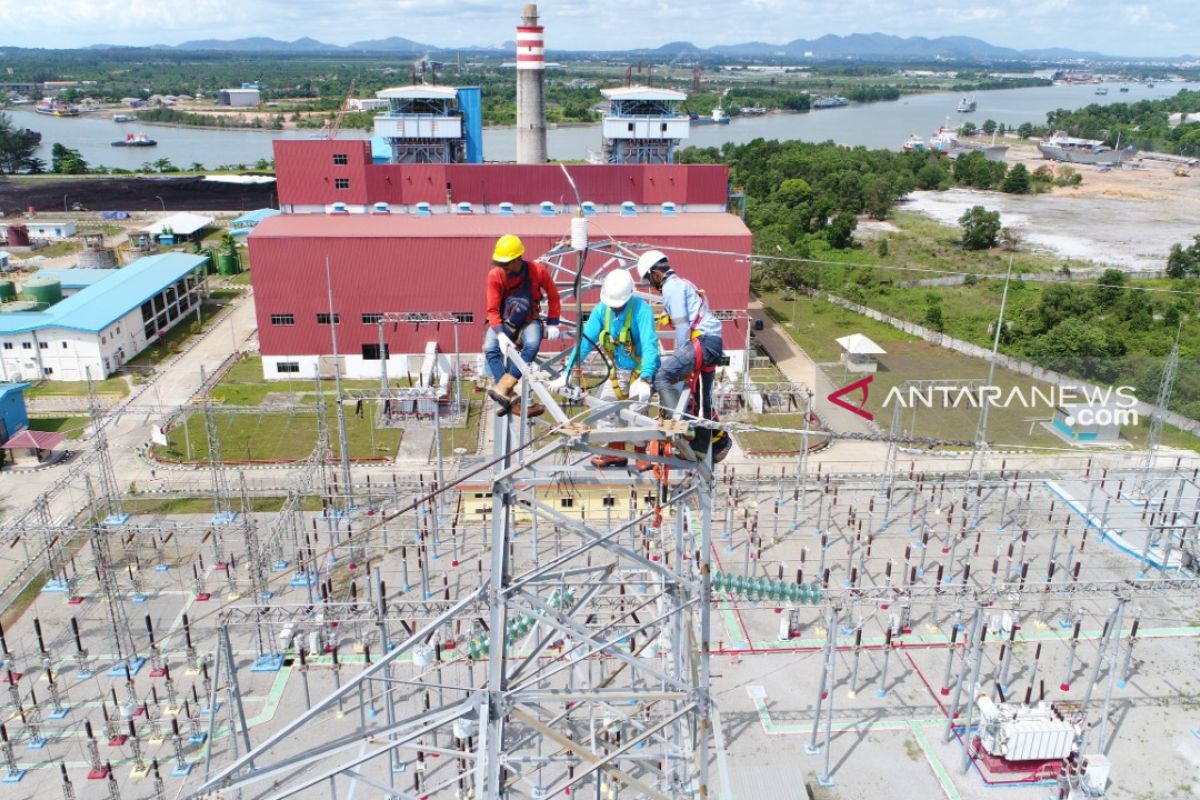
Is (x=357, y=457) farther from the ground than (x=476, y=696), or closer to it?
closer to it

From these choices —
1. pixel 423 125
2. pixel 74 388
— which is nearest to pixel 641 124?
pixel 423 125

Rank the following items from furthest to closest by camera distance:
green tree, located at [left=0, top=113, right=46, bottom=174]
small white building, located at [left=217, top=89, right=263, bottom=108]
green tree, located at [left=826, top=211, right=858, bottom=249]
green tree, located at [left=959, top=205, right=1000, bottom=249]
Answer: small white building, located at [left=217, top=89, right=263, bottom=108] → green tree, located at [left=0, top=113, right=46, bottom=174] → green tree, located at [left=959, top=205, right=1000, bottom=249] → green tree, located at [left=826, top=211, right=858, bottom=249]

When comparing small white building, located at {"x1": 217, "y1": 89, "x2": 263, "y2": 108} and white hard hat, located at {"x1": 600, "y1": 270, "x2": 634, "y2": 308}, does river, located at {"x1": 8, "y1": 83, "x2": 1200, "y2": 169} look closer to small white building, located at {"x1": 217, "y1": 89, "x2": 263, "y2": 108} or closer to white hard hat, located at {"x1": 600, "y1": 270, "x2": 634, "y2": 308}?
small white building, located at {"x1": 217, "y1": 89, "x2": 263, "y2": 108}

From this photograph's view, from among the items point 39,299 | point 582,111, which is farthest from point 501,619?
point 582,111

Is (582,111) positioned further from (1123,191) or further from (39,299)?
(39,299)

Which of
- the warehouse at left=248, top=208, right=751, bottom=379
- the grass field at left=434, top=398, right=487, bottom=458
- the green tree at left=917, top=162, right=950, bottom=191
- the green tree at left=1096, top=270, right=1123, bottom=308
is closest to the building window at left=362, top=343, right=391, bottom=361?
the warehouse at left=248, top=208, right=751, bottom=379

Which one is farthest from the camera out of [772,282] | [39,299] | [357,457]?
[772,282]

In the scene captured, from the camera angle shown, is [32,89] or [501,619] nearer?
[501,619]
